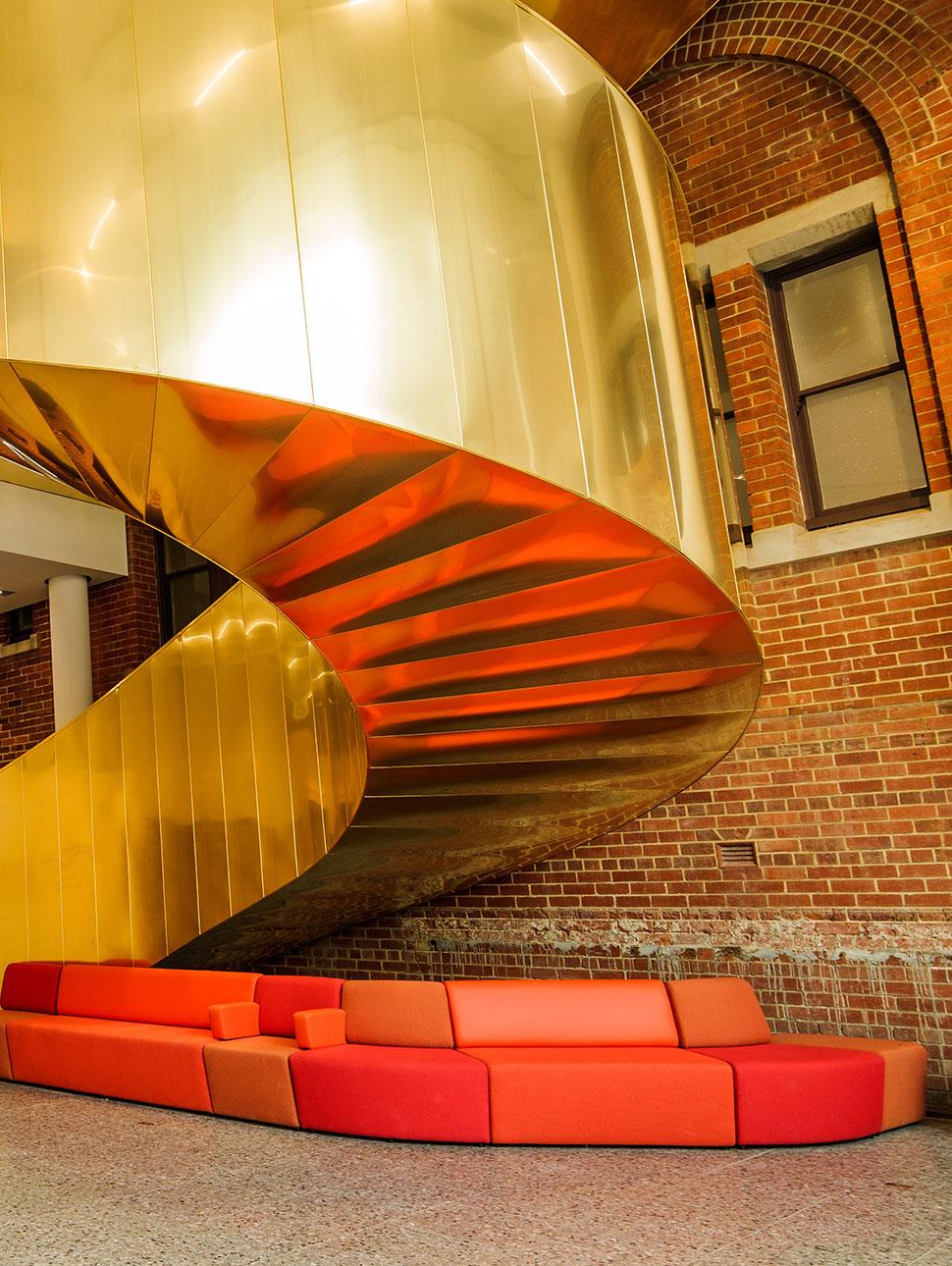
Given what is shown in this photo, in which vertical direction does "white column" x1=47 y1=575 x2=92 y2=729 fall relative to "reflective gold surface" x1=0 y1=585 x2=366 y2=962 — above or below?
above

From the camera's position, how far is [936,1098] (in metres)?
4.56

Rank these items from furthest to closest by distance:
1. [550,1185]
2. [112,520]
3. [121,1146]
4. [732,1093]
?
[112,520], [121,1146], [732,1093], [550,1185]

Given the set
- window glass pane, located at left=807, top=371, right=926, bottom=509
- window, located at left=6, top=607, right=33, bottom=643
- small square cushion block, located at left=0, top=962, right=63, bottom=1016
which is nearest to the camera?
window glass pane, located at left=807, top=371, right=926, bottom=509

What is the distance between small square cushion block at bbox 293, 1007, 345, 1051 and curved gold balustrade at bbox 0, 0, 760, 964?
1.44 m

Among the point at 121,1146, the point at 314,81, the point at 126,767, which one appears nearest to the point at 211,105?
the point at 314,81

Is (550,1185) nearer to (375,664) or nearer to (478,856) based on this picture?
(375,664)

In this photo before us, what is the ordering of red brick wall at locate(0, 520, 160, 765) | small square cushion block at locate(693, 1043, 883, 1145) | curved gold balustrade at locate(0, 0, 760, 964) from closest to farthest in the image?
curved gold balustrade at locate(0, 0, 760, 964) < small square cushion block at locate(693, 1043, 883, 1145) < red brick wall at locate(0, 520, 160, 765)

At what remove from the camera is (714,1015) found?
4.10 meters

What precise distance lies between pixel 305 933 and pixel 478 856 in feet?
5.45

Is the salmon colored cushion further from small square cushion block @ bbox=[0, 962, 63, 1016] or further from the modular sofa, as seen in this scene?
small square cushion block @ bbox=[0, 962, 63, 1016]

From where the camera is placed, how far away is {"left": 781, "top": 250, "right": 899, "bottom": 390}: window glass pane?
5.36 meters

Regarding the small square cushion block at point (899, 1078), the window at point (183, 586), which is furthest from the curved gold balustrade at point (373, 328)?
the window at point (183, 586)

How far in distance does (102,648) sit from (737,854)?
5647mm

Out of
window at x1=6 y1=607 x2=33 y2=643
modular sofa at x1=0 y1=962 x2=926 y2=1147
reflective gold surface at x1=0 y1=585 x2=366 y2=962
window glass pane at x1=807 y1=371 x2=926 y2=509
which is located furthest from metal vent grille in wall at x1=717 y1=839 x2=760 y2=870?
window at x1=6 y1=607 x2=33 y2=643
